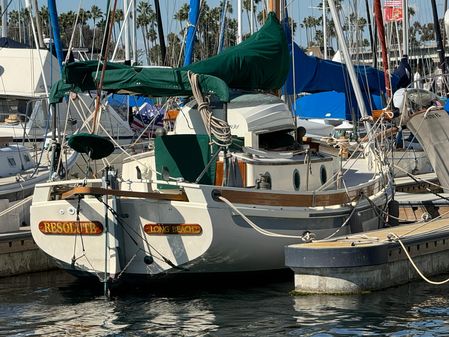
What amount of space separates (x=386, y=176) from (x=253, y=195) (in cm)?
511

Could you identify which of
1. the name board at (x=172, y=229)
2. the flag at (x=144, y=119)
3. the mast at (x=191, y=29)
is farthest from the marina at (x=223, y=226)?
the flag at (x=144, y=119)

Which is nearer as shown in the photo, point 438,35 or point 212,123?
point 212,123

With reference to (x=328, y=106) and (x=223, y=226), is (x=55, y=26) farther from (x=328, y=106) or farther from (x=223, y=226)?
(x=328, y=106)

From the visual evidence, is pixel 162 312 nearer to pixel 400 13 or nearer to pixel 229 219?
pixel 229 219

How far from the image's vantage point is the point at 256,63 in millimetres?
20266

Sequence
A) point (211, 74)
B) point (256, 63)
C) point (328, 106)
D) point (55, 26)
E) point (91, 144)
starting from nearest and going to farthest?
point (91, 144) → point (211, 74) → point (256, 63) → point (55, 26) → point (328, 106)

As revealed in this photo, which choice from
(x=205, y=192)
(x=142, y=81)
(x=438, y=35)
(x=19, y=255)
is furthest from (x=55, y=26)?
(x=438, y=35)

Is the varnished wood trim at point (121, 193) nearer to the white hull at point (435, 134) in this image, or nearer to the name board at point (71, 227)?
the name board at point (71, 227)

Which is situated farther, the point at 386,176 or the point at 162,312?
the point at 386,176

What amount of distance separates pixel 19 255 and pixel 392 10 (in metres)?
26.2

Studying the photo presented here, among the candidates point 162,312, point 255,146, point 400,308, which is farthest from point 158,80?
point 400,308

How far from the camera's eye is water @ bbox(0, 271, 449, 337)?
1538cm

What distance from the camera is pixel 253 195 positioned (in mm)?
18344

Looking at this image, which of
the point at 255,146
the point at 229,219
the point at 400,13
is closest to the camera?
the point at 229,219
